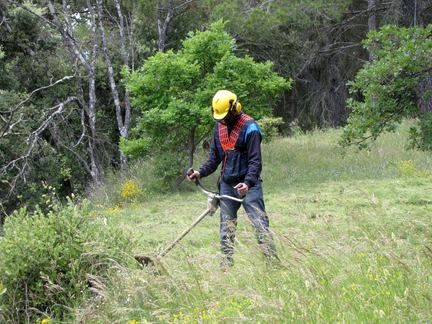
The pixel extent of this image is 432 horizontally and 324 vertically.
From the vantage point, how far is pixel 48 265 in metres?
5.74

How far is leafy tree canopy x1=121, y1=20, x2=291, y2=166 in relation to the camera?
45.1 ft

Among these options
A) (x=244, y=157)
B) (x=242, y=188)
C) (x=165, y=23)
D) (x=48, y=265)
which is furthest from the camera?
(x=165, y=23)

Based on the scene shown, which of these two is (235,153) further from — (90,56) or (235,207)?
(90,56)

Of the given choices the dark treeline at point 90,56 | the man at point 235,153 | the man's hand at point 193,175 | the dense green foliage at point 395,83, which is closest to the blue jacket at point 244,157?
the man at point 235,153

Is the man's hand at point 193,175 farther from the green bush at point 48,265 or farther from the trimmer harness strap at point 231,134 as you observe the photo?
the green bush at point 48,265

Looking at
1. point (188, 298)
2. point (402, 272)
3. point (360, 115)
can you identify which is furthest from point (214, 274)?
point (360, 115)

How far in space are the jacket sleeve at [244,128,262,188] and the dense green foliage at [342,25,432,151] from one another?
6.45 feet

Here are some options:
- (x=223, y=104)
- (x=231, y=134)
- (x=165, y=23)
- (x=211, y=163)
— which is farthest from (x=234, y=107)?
(x=165, y=23)

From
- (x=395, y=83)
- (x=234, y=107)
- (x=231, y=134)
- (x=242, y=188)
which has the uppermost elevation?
(x=234, y=107)

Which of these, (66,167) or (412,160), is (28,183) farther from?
(412,160)

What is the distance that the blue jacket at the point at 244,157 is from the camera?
6305mm

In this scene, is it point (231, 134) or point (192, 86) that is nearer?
point (231, 134)

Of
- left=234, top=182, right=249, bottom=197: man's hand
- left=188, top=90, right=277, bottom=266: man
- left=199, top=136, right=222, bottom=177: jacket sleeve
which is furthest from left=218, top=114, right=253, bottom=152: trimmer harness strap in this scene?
left=234, top=182, right=249, bottom=197: man's hand

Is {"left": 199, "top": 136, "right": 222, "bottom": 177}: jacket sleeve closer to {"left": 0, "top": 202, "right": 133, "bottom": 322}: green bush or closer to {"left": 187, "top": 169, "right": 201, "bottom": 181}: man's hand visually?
{"left": 187, "top": 169, "right": 201, "bottom": 181}: man's hand
